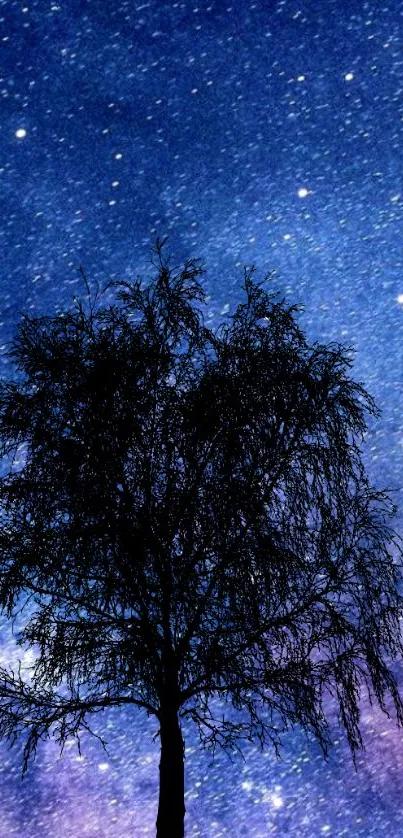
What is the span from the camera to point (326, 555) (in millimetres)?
9188

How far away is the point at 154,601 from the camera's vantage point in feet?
31.6

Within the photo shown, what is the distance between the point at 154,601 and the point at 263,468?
6.57 feet

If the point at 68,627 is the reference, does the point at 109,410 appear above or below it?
above

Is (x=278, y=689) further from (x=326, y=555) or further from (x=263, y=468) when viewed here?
(x=263, y=468)

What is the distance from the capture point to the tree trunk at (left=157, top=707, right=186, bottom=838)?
8.93 m

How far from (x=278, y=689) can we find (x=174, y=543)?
1993 millimetres

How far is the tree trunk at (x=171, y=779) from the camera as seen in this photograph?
8930 millimetres

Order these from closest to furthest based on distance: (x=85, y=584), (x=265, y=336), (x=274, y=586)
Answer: (x=274, y=586), (x=85, y=584), (x=265, y=336)

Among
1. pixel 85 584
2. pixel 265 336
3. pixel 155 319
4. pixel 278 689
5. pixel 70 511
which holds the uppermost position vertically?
pixel 155 319

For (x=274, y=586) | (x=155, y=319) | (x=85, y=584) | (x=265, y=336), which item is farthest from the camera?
(x=155, y=319)

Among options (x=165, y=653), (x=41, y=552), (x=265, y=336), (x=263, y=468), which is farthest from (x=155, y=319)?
(x=165, y=653)

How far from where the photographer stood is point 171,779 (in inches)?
364

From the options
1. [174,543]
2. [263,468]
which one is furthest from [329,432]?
[174,543]

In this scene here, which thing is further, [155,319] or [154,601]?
[155,319]
